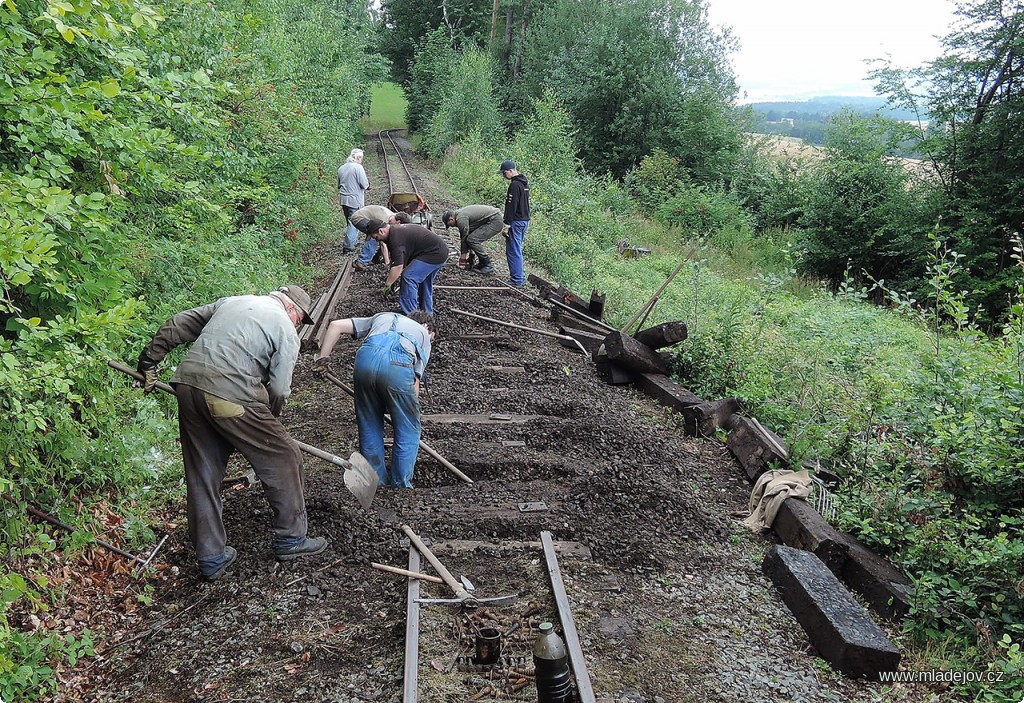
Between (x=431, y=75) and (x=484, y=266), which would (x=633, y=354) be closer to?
(x=484, y=266)

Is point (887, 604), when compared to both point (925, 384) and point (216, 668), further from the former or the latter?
point (216, 668)

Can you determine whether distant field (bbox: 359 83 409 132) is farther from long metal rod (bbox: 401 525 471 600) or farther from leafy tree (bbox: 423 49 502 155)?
long metal rod (bbox: 401 525 471 600)

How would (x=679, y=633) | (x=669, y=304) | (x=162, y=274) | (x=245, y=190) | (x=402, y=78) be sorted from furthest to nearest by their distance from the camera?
(x=402, y=78) < (x=669, y=304) < (x=245, y=190) < (x=162, y=274) < (x=679, y=633)

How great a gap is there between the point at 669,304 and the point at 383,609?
794 cm

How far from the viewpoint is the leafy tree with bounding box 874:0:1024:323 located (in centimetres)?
1811

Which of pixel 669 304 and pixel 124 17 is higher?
pixel 124 17

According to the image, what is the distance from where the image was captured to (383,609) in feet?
16.4

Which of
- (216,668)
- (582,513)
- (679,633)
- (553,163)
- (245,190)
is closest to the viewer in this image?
(216,668)

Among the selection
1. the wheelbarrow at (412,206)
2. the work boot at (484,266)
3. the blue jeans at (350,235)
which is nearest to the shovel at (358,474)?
the wheelbarrow at (412,206)

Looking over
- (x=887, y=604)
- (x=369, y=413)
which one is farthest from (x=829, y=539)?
(x=369, y=413)

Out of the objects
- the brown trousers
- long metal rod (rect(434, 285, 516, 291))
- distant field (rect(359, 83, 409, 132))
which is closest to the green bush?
the brown trousers

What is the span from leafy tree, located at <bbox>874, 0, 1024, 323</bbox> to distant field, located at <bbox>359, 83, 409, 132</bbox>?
107ft

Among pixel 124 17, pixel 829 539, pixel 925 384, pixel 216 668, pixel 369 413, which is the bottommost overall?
pixel 216 668

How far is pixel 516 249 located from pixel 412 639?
974 centimetres
